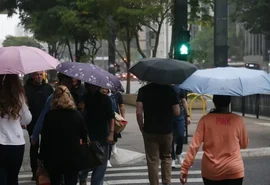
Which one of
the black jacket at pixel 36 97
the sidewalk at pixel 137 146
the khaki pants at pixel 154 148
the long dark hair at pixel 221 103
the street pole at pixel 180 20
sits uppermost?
the street pole at pixel 180 20

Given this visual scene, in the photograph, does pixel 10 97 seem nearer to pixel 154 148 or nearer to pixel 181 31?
pixel 154 148

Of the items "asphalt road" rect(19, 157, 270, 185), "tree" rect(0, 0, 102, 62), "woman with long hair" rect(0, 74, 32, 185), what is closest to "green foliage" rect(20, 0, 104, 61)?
"tree" rect(0, 0, 102, 62)

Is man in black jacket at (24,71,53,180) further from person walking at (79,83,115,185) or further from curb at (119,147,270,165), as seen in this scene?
curb at (119,147,270,165)

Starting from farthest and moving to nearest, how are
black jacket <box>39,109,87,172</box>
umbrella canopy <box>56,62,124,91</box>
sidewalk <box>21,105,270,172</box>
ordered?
sidewalk <box>21,105,270,172</box> → umbrella canopy <box>56,62,124,91</box> → black jacket <box>39,109,87,172</box>

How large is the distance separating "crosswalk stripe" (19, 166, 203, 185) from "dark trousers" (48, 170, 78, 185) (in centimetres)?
335

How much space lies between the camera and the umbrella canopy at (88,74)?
7.33 meters

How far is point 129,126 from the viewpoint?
63.3 feet

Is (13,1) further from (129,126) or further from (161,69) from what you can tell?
(161,69)

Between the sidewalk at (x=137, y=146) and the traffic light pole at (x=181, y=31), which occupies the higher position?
the traffic light pole at (x=181, y=31)

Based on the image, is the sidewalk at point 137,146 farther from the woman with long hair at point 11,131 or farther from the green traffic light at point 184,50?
the woman with long hair at point 11,131

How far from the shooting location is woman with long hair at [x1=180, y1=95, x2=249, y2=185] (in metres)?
5.48

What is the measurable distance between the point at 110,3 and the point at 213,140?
23166 millimetres

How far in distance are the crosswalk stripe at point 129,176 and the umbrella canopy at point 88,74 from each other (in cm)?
279

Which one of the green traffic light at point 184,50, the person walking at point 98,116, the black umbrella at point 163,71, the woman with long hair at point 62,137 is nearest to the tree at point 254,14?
the green traffic light at point 184,50
